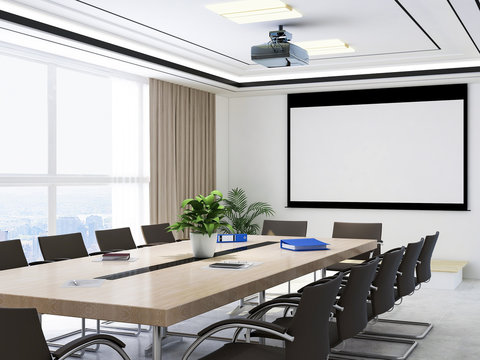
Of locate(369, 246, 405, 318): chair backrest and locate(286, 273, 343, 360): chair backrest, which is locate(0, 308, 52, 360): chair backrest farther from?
locate(369, 246, 405, 318): chair backrest

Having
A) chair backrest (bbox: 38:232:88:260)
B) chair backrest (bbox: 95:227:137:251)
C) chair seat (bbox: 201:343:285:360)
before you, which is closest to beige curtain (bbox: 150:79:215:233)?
chair backrest (bbox: 95:227:137:251)

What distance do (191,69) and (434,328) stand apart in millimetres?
4556

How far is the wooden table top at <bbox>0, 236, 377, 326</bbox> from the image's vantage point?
3135 millimetres

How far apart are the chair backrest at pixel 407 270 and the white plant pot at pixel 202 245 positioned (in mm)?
1575

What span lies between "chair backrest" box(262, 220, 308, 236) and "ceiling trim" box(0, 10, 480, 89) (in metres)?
2.40

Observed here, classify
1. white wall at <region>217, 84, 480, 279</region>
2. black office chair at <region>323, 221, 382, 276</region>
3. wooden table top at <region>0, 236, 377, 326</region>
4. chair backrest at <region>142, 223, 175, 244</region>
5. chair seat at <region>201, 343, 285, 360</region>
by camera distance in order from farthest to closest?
1. white wall at <region>217, 84, 480, 279</region>
2. black office chair at <region>323, 221, 382, 276</region>
3. chair backrest at <region>142, 223, 175, 244</region>
4. chair seat at <region>201, 343, 285, 360</region>
5. wooden table top at <region>0, 236, 377, 326</region>

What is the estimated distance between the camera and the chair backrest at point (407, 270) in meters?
5.18

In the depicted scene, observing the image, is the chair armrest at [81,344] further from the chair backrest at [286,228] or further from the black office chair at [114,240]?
the chair backrest at [286,228]

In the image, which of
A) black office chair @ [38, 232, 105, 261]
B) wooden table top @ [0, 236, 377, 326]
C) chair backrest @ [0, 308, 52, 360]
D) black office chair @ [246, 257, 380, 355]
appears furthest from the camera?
black office chair @ [38, 232, 105, 261]

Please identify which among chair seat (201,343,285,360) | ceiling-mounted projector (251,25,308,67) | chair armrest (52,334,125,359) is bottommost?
chair seat (201,343,285,360)

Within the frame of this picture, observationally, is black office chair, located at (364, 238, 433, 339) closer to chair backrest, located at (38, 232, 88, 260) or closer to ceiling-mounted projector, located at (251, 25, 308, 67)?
ceiling-mounted projector, located at (251, 25, 308, 67)

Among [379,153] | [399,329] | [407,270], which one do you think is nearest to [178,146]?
[379,153]

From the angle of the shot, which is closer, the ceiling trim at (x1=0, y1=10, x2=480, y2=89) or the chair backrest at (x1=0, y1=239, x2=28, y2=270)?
the chair backrest at (x1=0, y1=239, x2=28, y2=270)

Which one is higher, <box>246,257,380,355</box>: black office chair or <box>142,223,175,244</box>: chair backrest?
<box>142,223,175,244</box>: chair backrest
